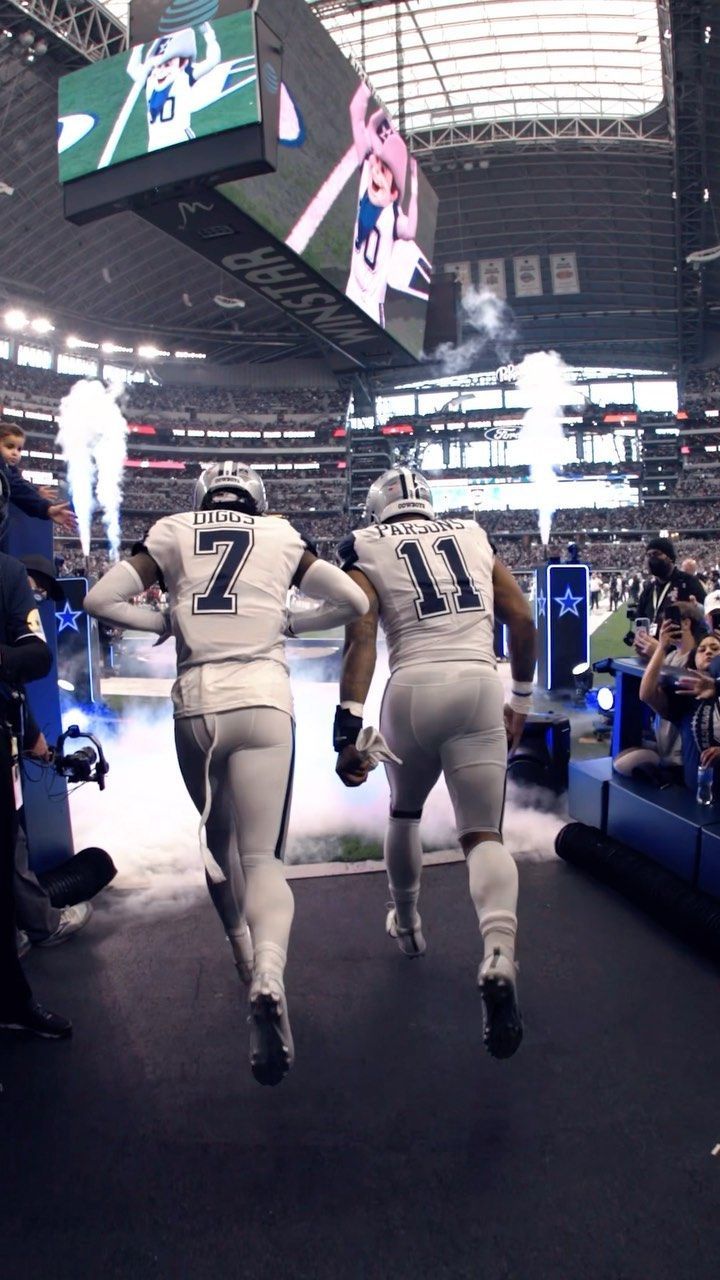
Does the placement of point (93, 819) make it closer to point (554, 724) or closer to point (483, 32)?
point (554, 724)

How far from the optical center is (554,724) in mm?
5879

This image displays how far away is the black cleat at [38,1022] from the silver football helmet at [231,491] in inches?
83.7

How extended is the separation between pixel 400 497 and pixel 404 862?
1.73m

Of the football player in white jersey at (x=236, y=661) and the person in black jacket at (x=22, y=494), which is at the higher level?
the person in black jacket at (x=22, y=494)

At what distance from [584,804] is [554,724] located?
939 millimetres

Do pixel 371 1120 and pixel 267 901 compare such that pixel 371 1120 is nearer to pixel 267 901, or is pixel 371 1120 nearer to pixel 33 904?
pixel 267 901

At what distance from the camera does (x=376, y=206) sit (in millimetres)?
17641

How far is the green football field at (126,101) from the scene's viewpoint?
12562mm

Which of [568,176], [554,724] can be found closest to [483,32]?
[568,176]

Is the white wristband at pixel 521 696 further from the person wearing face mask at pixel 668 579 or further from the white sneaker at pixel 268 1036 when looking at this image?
the person wearing face mask at pixel 668 579

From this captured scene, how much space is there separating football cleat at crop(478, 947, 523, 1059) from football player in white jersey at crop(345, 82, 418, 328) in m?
17.1

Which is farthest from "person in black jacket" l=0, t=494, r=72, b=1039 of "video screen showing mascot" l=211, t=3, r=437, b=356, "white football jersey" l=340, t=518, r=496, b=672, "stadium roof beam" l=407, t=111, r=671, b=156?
"stadium roof beam" l=407, t=111, r=671, b=156

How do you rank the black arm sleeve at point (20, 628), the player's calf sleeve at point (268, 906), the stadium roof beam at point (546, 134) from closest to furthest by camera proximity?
the player's calf sleeve at point (268, 906)
the black arm sleeve at point (20, 628)
the stadium roof beam at point (546, 134)

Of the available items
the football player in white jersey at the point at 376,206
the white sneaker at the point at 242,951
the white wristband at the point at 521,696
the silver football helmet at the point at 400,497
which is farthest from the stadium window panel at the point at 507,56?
the white sneaker at the point at 242,951
